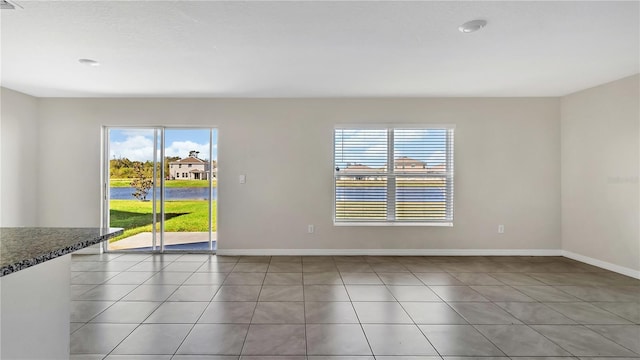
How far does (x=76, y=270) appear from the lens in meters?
4.05

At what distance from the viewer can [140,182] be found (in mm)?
5016

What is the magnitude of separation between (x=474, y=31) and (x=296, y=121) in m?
2.83

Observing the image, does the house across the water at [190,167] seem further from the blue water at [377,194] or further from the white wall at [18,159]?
the blue water at [377,194]

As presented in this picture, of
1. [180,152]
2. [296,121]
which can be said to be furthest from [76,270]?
[296,121]

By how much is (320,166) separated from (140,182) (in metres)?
2.92

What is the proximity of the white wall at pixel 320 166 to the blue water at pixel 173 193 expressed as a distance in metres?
0.25

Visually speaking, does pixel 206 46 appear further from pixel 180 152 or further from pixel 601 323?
pixel 601 323

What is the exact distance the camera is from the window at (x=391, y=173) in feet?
16.2

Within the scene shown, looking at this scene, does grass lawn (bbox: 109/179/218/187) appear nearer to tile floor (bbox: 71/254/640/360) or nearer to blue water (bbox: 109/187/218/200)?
blue water (bbox: 109/187/218/200)

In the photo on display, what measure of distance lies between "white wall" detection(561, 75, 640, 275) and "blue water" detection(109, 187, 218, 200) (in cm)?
567

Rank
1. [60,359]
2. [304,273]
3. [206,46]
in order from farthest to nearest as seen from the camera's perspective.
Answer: [304,273] < [206,46] < [60,359]

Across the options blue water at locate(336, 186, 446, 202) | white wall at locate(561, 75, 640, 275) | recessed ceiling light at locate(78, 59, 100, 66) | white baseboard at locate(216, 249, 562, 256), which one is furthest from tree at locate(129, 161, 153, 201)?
white wall at locate(561, 75, 640, 275)

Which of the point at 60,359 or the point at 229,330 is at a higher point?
the point at 60,359

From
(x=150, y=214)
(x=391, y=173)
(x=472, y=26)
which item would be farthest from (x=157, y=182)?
(x=472, y=26)
